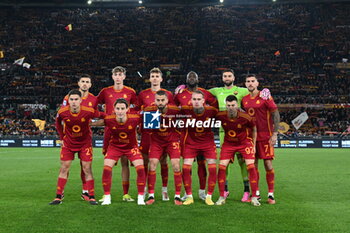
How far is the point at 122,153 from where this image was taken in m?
7.77

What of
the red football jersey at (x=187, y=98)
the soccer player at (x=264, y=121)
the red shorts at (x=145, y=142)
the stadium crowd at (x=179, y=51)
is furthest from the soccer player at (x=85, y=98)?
the stadium crowd at (x=179, y=51)

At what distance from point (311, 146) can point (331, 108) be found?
6.67m

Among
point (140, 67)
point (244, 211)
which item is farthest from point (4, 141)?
point (244, 211)

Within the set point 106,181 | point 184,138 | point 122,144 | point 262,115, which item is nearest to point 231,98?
point 262,115

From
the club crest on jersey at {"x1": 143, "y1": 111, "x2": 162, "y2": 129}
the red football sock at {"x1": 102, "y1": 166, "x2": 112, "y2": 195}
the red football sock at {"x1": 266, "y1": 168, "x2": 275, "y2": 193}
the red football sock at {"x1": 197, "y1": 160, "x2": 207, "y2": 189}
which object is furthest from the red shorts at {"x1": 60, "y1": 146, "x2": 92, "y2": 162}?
the red football sock at {"x1": 266, "y1": 168, "x2": 275, "y2": 193}

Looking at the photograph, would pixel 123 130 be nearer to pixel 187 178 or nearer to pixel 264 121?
pixel 187 178

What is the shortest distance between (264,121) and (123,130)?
8.40 ft

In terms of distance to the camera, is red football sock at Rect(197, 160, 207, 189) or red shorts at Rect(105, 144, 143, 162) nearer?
red shorts at Rect(105, 144, 143, 162)

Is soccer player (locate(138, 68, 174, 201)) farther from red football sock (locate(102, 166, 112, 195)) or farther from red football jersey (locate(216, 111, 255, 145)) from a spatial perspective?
red football jersey (locate(216, 111, 255, 145))

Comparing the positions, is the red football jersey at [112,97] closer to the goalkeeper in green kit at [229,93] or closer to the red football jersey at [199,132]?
the red football jersey at [199,132]

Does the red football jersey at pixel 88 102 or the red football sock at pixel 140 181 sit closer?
the red football sock at pixel 140 181

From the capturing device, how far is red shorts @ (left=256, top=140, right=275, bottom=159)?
7922mm

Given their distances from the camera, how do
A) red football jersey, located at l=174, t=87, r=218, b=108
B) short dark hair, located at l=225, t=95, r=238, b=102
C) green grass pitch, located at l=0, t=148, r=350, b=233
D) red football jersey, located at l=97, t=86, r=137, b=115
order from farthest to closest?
1. red football jersey, located at l=97, t=86, r=137, b=115
2. red football jersey, located at l=174, t=87, r=218, b=108
3. short dark hair, located at l=225, t=95, r=238, b=102
4. green grass pitch, located at l=0, t=148, r=350, b=233

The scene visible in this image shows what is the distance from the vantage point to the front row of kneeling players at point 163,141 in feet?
25.0
